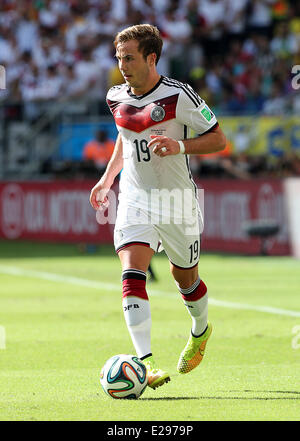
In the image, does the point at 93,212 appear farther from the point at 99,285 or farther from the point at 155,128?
the point at 155,128

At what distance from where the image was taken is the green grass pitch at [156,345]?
634 centimetres

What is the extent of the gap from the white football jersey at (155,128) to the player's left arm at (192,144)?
0.07 metres

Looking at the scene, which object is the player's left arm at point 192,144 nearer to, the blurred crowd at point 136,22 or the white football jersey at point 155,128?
the white football jersey at point 155,128

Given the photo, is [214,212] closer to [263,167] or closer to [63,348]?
[263,167]

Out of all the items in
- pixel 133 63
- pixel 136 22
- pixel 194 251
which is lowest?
pixel 194 251

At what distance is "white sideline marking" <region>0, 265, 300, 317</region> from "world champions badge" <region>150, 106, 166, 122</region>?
4817 mm

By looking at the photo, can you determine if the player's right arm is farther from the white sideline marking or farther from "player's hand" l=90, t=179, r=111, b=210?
the white sideline marking

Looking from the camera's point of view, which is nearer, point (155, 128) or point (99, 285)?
point (155, 128)

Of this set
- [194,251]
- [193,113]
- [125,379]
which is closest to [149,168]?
[193,113]

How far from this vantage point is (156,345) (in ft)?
30.5

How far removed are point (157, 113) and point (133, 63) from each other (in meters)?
0.38

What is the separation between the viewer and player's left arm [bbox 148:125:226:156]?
677 centimetres

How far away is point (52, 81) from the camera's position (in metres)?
27.2

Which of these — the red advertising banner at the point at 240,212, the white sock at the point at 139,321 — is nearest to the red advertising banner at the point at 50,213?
the red advertising banner at the point at 240,212
